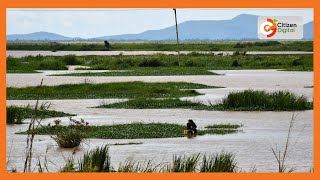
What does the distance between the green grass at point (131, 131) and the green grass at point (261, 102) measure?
585 cm

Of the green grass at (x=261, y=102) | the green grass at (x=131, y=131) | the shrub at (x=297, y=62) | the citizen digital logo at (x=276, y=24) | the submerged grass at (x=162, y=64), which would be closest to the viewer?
the green grass at (x=131, y=131)

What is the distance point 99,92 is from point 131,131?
47.7ft

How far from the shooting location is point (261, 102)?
28391 millimetres

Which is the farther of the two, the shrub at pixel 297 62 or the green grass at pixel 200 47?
the green grass at pixel 200 47

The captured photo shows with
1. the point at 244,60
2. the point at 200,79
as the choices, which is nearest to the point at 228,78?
the point at 200,79

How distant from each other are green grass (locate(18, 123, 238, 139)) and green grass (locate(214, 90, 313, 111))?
5.85m

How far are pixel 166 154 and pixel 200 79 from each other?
29600mm

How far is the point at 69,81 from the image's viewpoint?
1743 inches

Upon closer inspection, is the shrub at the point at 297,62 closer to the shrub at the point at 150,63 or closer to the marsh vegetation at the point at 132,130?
the shrub at the point at 150,63

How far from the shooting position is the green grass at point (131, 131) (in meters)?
21.0

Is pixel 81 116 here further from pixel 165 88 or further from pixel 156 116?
pixel 165 88

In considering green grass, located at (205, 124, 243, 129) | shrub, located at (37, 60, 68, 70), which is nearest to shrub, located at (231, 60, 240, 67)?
shrub, located at (37, 60, 68, 70)

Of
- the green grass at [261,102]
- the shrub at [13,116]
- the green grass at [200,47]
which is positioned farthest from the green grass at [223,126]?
the green grass at [200,47]

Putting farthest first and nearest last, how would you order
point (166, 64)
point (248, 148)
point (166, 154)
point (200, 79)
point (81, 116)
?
point (166, 64) < point (200, 79) < point (81, 116) < point (248, 148) < point (166, 154)
